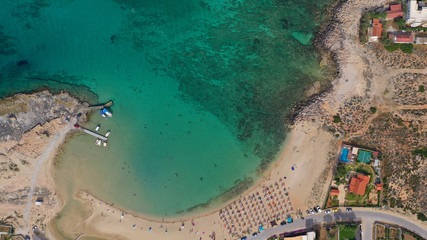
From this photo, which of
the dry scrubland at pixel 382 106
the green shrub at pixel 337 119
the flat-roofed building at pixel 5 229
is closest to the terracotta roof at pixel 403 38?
the dry scrubland at pixel 382 106

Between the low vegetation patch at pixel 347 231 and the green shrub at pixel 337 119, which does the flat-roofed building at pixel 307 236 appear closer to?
the low vegetation patch at pixel 347 231

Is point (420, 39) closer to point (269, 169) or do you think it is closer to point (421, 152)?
point (421, 152)

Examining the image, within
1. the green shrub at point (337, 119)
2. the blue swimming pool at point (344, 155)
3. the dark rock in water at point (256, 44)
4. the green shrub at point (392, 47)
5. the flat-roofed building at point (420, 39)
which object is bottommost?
the blue swimming pool at point (344, 155)

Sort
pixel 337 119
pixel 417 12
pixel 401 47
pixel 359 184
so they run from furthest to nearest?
pixel 337 119 < pixel 401 47 < pixel 359 184 < pixel 417 12

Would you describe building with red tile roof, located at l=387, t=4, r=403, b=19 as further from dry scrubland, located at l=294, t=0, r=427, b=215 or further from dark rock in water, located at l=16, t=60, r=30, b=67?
dark rock in water, located at l=16, t=60, r=30, b=67

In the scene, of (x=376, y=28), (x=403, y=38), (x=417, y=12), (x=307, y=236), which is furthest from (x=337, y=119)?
(x=417, y=12)

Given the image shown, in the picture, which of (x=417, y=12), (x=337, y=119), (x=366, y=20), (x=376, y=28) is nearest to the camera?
(x=417, y=12)
